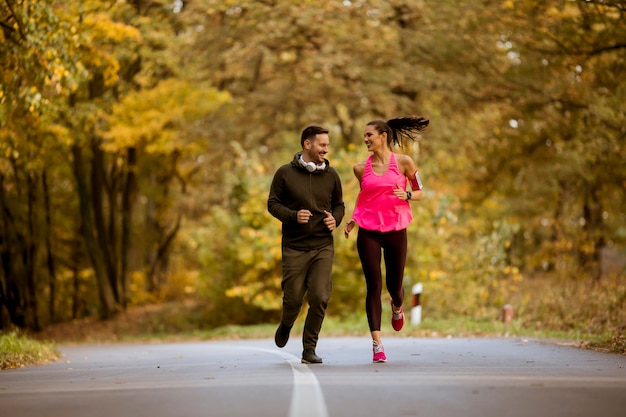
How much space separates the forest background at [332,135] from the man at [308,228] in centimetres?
598

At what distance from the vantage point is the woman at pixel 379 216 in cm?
1068

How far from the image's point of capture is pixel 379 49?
94.3ft

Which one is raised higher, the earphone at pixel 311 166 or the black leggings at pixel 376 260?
the earphone at pixel 311 166

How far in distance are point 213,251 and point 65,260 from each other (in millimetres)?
15112

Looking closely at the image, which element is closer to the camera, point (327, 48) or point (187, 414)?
point (187, 414)

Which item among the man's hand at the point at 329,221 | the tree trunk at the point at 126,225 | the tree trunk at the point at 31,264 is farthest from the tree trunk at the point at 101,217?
the man's hand at the point at 329,221

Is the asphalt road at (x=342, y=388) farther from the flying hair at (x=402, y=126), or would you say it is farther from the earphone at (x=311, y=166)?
the flying hair at (x=402, y=126)

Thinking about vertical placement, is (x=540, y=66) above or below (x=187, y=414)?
above

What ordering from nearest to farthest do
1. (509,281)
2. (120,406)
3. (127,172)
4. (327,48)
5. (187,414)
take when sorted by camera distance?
(187,414), (120,406), (509,281), (327,48), (127,172)

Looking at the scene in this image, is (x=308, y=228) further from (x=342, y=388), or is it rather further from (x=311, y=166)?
(x=342, y=388)

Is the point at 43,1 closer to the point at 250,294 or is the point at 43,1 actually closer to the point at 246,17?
the point at 250,294

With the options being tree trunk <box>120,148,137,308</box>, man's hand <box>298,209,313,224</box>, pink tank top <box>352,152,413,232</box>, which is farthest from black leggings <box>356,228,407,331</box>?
tree trunk <box>120,148,137,308</box>

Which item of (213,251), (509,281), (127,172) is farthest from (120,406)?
(127,172)

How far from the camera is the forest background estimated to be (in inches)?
821
